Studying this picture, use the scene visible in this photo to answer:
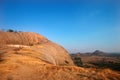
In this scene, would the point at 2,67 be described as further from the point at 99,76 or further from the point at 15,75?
the point at 99,76

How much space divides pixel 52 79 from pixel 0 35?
16.3 metres

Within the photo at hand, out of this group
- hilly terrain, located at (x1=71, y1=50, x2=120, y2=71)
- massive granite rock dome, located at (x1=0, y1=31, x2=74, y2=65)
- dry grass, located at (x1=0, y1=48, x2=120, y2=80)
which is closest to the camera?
dry grass, located at (x1=0, y1=48, x2=120, y2=80)

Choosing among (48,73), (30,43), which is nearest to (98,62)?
(30,43)

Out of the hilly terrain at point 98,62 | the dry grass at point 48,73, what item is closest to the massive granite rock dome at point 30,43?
the hilly terrain at point 98,62

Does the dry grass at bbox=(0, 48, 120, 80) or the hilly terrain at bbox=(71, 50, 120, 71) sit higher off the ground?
the hilly terrain at bbox=(71, 50, 120, 71)

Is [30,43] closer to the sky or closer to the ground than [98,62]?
closer to the sky

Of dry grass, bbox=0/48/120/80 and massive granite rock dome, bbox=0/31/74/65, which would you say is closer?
dry grass, bbox=0/48/120/80

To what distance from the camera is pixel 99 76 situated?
841 cm

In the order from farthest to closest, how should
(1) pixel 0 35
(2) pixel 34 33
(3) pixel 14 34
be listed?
(2) pixel 34 33, (3) pixel 14 34, (1) pixel 0 35

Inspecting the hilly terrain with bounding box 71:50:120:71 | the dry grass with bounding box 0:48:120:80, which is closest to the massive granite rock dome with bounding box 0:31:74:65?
the hilly terrain with bounding box 71:50:120:71

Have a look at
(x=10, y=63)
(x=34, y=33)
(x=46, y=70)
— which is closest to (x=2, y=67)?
(x=10, y=63)

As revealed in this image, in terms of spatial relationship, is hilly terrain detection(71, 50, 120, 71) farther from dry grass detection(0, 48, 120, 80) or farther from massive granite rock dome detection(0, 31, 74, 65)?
dry grass detection(0, 48, 120, 80)

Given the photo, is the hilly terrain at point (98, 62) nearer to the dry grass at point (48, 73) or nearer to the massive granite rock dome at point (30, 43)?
the massive granite rock dome at point (30, 43)

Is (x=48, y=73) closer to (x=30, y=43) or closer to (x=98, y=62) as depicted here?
(x=30, y=43)
